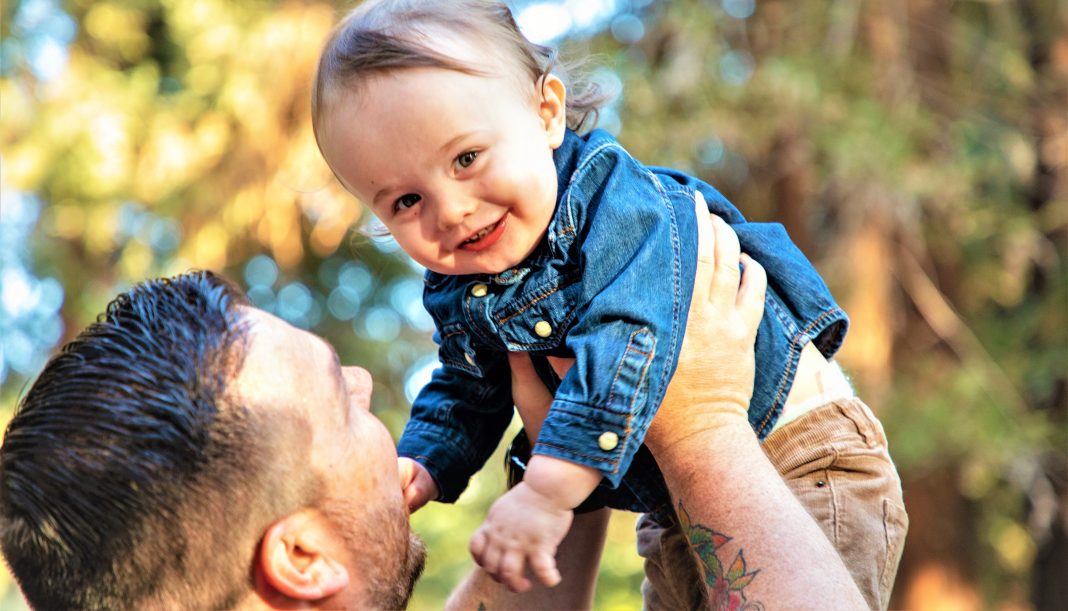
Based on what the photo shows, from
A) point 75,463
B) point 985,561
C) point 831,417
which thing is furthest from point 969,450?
point 75,463

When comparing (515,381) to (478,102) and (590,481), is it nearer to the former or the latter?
(590,481)

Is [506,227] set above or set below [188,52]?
above

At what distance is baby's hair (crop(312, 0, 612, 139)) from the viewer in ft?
7.30

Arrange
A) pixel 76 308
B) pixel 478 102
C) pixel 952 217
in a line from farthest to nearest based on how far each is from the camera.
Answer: pixel 76 308 < pixel 952 217 < pixel 478 102

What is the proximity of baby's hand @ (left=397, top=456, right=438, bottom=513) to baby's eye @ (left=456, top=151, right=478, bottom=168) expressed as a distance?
678 millimetres

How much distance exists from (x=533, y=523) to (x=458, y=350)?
567 millimetres

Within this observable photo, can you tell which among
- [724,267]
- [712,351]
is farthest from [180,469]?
[724,267]

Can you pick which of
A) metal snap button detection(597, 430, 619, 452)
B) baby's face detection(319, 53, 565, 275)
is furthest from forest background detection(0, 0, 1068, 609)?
metal snap button detection(597, 430, 619, 452)

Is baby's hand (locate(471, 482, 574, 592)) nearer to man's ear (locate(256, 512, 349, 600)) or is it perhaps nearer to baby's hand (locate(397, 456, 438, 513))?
man's ear (locate(256, 512, 349, 600))

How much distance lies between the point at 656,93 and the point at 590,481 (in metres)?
5.31

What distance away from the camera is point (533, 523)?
6.57ft

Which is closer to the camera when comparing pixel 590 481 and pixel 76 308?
pixel 590 481

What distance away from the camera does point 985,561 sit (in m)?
9.30

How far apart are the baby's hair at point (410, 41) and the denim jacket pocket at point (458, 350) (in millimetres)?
499
